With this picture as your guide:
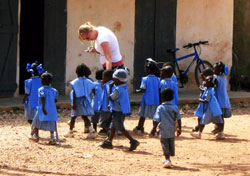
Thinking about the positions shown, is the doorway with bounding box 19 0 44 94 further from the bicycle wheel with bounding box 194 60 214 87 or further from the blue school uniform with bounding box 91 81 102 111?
the blue school uniform with bounding box 91 81 102 111

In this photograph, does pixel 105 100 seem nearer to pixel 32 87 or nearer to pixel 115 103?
pixel 115 103

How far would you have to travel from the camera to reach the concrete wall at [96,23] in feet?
47.0

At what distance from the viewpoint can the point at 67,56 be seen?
46.9ft

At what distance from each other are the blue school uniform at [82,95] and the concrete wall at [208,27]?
625 cm

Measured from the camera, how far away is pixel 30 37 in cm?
1534

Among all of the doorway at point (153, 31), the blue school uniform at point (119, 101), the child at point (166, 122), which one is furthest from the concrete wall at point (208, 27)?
the child at point (166, 122)

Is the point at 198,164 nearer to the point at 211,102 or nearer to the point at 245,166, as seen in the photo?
the point at 245,166

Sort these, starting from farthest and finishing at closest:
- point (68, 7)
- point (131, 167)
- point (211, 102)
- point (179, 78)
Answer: point (179, 78)
point (68, 7)
point (211, 102)
point (131, 167)

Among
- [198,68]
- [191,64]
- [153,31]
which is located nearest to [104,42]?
[153,31]

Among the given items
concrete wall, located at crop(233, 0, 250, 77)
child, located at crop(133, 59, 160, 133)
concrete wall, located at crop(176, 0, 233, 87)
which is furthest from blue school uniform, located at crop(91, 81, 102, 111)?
concrete wall, located at crop(233, 0, 250, 77)

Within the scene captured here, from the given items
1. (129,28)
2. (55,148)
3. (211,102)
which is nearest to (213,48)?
(129,28)

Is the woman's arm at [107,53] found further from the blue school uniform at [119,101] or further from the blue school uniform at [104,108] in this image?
the blue school uniform at [119,101]

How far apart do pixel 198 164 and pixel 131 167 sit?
2.95 ft

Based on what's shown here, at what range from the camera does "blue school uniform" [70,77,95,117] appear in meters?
9.87
